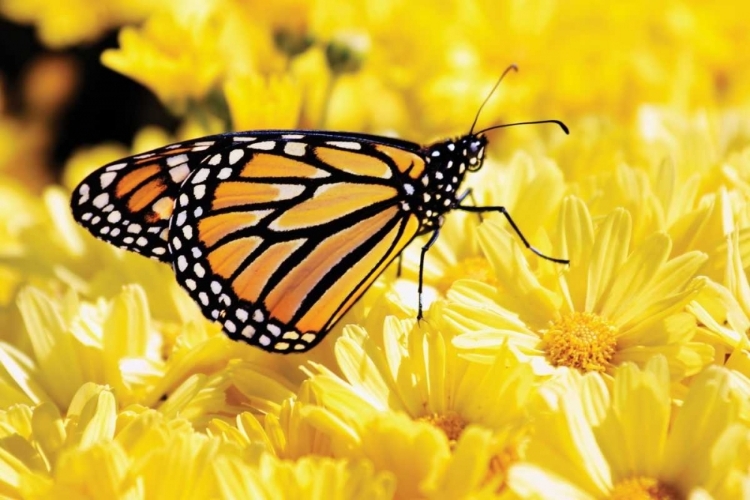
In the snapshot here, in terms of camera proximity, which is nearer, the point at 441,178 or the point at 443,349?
the point at 443,349

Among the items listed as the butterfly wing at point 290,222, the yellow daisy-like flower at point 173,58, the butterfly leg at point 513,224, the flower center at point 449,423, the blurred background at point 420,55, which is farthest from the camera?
the blurred background at point 420,55

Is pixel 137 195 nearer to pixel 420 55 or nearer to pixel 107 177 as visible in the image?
pixel 107 177

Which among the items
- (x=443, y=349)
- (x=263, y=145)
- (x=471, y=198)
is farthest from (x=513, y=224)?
(x=263, y=145)

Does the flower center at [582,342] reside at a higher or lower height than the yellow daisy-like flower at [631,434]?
higher

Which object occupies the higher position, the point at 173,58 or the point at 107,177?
the point at 173,58

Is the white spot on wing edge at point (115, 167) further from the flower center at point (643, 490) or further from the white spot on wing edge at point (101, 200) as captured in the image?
the flower center at point (643, 490)

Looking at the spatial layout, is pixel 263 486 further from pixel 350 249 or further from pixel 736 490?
pixel 350 249

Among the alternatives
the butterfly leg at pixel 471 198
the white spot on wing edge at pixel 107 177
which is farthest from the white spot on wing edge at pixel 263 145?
the butterfly leg at pixel 471 198
